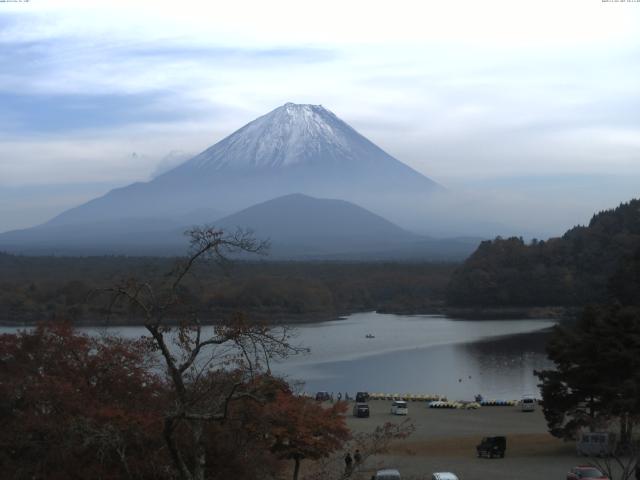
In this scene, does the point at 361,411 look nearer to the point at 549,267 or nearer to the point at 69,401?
the point at 69,401

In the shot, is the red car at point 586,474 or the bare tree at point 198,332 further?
the red car at point 586,474

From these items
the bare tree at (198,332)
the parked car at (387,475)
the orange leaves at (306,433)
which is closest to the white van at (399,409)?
the orange leaves at (306,433)

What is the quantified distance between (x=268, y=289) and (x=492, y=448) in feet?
131

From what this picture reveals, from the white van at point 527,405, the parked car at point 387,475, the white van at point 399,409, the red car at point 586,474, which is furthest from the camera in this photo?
the white van at point 527,405

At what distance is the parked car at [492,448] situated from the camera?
1309cm

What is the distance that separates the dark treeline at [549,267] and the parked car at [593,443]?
38424 millimetres

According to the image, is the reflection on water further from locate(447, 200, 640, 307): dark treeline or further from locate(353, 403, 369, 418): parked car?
locate(447, 200, 640, 307): dark treeline

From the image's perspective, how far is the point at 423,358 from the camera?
3170cm

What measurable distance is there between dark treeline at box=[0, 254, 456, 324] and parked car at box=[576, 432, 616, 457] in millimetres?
24962

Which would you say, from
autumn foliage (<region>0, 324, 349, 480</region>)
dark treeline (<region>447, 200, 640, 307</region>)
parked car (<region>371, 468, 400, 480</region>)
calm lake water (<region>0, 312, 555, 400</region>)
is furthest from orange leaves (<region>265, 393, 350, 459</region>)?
dark treeline (<region>447, 200, 640, 307</region>)

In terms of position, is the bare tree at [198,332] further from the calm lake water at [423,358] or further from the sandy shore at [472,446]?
the calm lake water at [423,358]

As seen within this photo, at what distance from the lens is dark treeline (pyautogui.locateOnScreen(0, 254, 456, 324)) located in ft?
154

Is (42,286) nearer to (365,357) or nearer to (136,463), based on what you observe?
(365,357)

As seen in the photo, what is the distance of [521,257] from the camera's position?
57250mm
